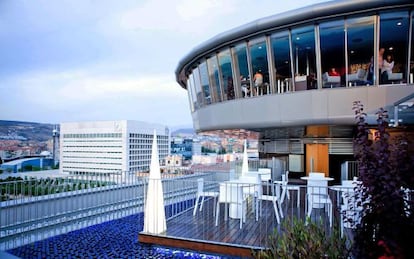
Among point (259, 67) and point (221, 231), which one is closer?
point (221, 231)

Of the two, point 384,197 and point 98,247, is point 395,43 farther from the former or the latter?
point 98,247

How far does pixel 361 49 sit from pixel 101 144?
22994mm

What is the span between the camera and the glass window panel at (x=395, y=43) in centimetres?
1233

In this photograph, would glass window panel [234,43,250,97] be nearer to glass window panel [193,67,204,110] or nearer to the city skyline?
glass window panel [193,67,204,110]

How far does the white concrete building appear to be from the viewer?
A: 25.4 meters

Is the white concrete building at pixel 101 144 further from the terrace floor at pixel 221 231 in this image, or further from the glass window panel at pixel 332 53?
the terrace floor at pixel 221 231

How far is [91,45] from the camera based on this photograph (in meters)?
22.3

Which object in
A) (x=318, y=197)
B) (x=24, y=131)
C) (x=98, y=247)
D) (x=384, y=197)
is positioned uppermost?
(x=24, y=131)

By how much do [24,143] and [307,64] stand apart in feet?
37.9

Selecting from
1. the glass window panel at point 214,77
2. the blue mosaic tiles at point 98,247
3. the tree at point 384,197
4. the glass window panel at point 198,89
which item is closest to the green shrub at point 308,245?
the tree at point 384,197

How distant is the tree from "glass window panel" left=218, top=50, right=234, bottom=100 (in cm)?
1218

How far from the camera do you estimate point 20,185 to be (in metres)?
9.89

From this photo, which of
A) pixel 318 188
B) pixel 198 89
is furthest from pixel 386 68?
pixel 198 89

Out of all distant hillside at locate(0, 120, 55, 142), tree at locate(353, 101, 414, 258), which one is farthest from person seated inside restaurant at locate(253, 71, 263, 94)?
tree at locate(353, 101, 414, 258)
